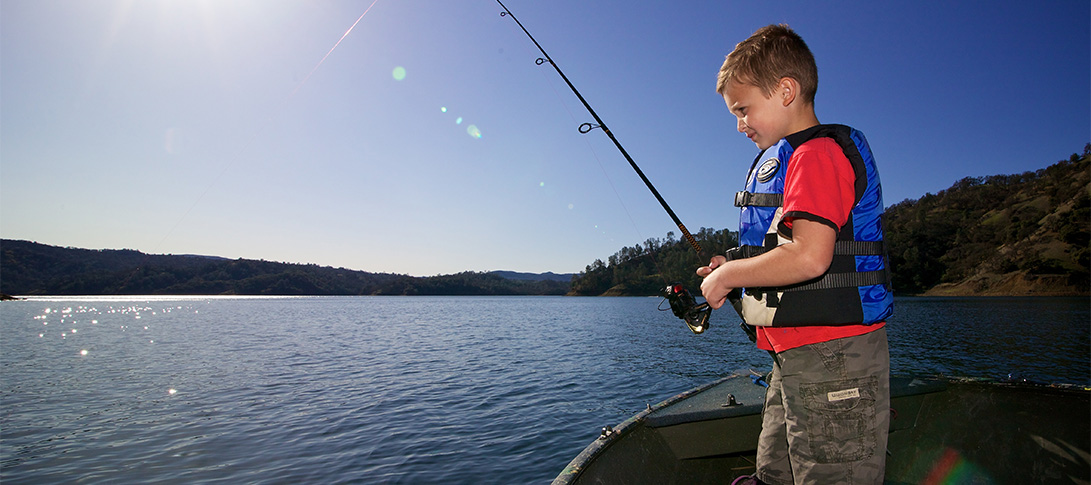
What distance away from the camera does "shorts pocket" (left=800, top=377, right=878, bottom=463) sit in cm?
180

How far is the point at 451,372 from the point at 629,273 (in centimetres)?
15785

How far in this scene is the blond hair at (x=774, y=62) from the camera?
2.01 m

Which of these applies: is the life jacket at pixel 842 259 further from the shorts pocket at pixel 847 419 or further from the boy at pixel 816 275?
the shorts pocket at pixel 847 419

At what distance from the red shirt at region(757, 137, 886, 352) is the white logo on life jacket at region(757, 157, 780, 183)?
9 centimetres

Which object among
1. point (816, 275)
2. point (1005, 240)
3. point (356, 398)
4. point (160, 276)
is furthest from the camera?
point (160, 276)

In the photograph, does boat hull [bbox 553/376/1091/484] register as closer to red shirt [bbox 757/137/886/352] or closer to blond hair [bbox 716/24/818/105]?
red shirt [bbox 757/137/886/352]

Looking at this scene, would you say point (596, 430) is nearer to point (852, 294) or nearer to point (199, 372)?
point (852, 294)

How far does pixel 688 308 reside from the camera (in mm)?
2744

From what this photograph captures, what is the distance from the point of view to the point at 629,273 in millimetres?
172125

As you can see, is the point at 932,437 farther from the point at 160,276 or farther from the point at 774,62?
the point at 160,276

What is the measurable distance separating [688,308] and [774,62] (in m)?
1.35

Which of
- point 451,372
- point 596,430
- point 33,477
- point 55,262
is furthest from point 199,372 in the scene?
point 55,262

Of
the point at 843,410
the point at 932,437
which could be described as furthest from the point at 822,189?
the point at 932,437

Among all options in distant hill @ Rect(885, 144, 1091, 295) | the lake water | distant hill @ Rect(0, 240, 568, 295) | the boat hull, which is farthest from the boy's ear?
distant hill @ Rect(0, 240, 568, 295)
